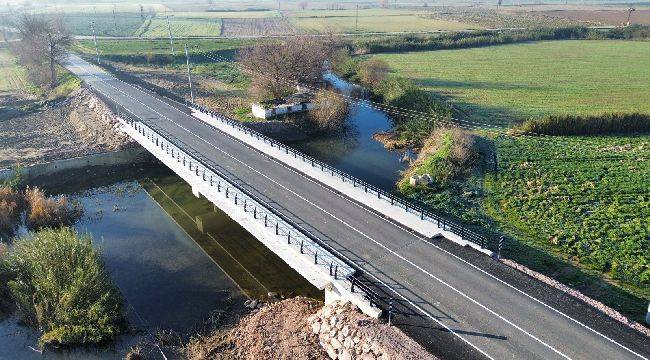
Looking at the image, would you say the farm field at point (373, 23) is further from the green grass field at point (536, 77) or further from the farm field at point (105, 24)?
the farm field at point (105, 24)

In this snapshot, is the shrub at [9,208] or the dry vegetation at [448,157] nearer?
the shrub at [9,208]

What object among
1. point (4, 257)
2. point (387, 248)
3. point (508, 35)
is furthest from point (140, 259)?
point (508, 35)

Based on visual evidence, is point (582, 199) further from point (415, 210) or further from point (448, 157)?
point (415, 210)

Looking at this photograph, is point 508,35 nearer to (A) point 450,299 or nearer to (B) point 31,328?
(A) point 450,299

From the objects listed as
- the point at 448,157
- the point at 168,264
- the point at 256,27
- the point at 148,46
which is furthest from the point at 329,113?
the point at 256,27

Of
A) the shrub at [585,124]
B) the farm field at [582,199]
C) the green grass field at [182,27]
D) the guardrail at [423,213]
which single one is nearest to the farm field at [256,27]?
the green grass field at [182,27]

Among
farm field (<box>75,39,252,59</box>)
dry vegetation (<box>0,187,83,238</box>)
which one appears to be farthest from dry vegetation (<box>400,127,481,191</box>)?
farm field (<box>75,39,252,59</box>)
